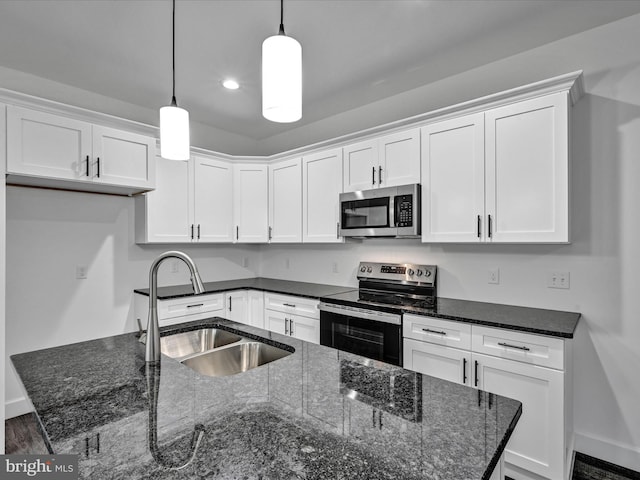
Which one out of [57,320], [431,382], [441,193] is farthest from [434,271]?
[57,320]

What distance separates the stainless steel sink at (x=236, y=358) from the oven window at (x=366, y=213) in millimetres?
1584

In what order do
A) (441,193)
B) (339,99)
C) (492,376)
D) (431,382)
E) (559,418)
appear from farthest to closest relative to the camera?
(339,99)
(441,193)
(492,376)
(559,418)
(431,382)

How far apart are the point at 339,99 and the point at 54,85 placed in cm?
248

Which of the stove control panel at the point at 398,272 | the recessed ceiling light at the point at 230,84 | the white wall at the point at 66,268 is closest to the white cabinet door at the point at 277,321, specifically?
the stove control panel at the point at 398,272

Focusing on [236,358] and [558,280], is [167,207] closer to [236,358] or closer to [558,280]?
[236,358]

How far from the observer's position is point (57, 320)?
3043 millimetres

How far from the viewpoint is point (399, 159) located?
9.41ft

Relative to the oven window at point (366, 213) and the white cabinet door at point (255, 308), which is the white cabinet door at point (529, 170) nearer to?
the oven window at point (366, 213)

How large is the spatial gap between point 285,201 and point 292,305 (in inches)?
44.2

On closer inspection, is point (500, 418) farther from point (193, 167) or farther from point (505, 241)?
point (193, 167)

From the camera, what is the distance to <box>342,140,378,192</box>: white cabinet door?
302cm

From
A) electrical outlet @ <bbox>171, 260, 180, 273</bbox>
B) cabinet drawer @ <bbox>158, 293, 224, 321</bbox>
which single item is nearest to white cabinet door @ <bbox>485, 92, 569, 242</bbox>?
cabinet drawer @ <bbox>158, 293, 224, 321</bbox>

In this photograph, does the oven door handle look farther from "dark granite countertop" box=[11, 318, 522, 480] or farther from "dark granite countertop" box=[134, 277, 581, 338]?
"dark granite countertop" box=[11, 318, 522, 480]

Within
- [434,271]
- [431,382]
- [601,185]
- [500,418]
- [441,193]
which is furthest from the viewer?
[434,271]
